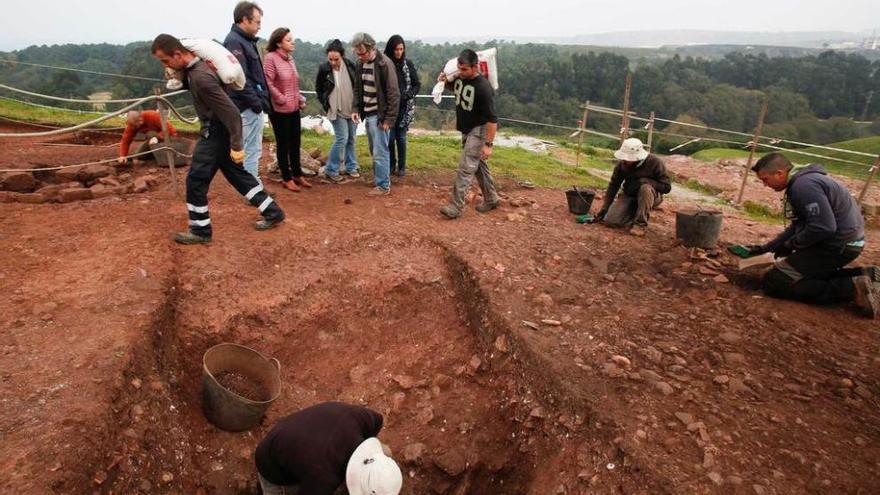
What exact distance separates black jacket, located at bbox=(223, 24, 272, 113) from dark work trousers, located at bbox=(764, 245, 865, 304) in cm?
504

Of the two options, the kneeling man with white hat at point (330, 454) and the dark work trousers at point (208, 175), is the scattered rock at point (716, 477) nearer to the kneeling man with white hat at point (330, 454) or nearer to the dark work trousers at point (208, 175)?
the kneeling man with white hat at point (330, 454)

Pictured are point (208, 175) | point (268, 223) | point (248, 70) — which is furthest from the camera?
point (268, 223)

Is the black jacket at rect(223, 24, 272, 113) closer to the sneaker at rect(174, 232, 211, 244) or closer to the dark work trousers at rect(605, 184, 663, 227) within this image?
the sneaker at rect(174, 232, 211, 244)

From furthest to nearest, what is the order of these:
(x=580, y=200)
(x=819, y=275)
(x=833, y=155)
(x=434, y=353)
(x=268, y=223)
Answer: (x=833, y=155) → (x=580, y=200) → (x=268, y=223) → (x=434, y=353) → (x=819, y=275)

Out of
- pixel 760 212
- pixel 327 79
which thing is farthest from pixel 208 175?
pixel 760 212

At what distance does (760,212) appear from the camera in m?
9.45

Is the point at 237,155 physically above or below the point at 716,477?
above

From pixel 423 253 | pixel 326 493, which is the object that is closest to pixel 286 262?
pixel 423 253

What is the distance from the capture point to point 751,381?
3.42 m

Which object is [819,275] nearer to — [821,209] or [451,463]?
[821,209]

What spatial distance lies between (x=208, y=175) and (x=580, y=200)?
432 cm

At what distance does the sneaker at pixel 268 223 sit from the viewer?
4930mm

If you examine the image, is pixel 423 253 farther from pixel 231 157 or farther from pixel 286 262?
pixel 231 157

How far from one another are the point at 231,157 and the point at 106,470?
2.55 m
